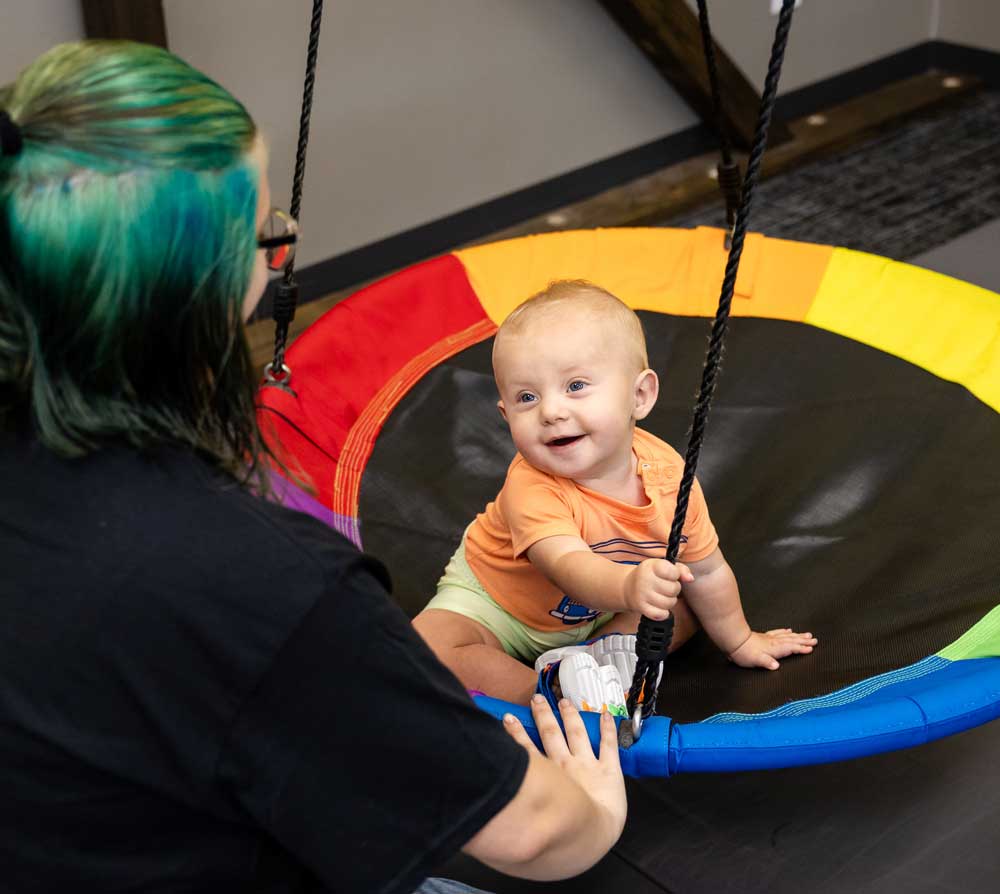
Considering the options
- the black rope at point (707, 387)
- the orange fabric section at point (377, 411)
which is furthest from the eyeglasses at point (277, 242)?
the orange fabric section at point (377, 411)

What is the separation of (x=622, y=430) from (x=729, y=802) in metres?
0.49

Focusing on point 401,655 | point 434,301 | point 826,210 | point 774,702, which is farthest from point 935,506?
point 826,210

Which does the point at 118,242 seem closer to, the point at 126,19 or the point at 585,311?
the point at 585,311

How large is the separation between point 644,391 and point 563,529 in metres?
0.20

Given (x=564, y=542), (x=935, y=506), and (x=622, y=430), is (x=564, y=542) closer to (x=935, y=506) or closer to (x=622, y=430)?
(x=622, y=430)

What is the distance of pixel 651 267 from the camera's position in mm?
2338

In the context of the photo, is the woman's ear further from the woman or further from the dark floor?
the dark floor

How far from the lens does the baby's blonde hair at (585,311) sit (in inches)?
59.8

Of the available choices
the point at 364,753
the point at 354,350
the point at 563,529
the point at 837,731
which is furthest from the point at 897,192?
the point at 364,753

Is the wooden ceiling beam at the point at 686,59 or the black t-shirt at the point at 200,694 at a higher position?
the black t-shirt at the point at 200,694

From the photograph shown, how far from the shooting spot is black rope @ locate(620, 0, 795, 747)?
115cm

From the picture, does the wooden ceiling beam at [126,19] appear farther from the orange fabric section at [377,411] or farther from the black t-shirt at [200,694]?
the black t-shirt at [200,694]

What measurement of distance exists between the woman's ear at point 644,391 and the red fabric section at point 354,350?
55 cm

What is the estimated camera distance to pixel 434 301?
229 centimetres
